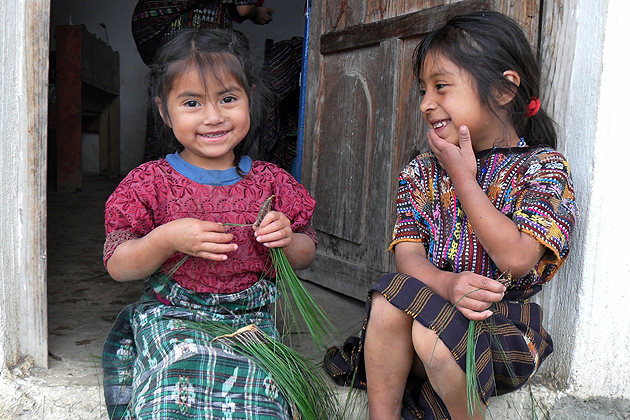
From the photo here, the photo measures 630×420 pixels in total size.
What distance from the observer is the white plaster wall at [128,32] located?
6922 millimetres

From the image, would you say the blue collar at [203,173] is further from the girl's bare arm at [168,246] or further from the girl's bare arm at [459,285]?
the girl's bare arm at [459,285]

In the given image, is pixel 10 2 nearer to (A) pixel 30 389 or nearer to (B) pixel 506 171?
(A) pixel 30 389

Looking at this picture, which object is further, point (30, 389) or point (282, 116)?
point (282, 116)

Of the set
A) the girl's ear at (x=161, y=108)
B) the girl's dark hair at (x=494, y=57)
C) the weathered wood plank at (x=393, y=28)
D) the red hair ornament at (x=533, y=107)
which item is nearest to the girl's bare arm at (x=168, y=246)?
the girl's ear at (x=161, y=108)

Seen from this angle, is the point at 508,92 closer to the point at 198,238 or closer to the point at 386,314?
the point at 386,314

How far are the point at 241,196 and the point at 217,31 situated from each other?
1.68ft

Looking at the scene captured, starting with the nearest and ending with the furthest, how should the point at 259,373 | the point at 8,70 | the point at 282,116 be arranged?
the point at 259,373 < the point at 8,70 < the point at 282,116

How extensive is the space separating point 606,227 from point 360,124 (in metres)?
1.23

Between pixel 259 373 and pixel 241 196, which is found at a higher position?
pixel 241 196

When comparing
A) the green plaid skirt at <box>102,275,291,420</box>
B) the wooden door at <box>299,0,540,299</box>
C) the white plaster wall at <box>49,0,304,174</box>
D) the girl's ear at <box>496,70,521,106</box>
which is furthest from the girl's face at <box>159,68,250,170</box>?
the white plaster wall at <box>49,0,304,174</box>

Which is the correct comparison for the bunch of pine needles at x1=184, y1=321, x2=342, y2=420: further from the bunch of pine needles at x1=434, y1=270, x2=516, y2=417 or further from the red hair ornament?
the red hair ornament

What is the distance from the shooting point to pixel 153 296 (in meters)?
1.60

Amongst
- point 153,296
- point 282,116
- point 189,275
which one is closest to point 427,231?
point 189,275

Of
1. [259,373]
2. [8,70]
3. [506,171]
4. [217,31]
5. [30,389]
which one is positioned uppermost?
[217,31]
